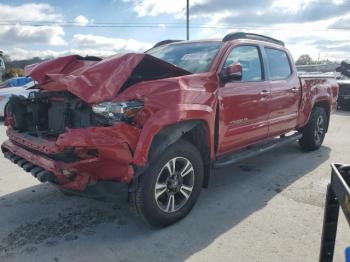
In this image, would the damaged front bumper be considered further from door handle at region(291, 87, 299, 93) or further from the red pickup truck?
door handle at region(291, 87, 299, 93)

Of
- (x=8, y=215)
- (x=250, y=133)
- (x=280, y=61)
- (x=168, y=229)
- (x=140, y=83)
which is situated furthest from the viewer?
(x=280, y=61)

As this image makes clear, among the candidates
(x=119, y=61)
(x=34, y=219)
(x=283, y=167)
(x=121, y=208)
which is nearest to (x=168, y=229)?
(x=121, y=208)

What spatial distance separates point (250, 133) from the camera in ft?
16.5

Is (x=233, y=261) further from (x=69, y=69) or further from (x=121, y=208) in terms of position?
(x=69, y=69)

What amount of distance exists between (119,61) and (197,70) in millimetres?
1077

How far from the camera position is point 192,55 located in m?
4.76

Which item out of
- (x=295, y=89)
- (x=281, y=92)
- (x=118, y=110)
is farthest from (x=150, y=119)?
(x=295, y=89)

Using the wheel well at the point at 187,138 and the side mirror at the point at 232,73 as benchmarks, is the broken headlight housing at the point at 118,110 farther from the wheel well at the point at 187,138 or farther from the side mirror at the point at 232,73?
the side mirror at the point at 232,73

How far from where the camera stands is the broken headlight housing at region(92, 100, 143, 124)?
3344 millimetres

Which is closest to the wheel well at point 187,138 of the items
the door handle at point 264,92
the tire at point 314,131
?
the door handle at point 264,92

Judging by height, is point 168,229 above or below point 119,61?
below

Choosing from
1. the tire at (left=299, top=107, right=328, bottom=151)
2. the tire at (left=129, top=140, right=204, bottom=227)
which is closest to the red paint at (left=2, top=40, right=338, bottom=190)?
the tire at (left=129, top=140, right=204, bottom=227)

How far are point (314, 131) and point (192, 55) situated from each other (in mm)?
3351

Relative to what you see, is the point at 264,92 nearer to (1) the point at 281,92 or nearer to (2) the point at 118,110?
(1) the point at 281,92
